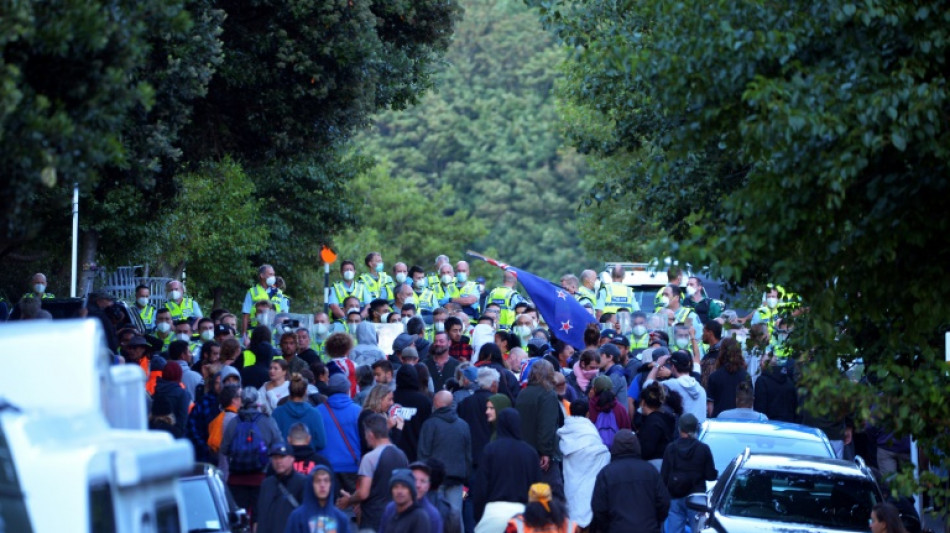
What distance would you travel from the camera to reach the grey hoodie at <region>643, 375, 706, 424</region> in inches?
655

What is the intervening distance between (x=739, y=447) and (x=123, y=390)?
9.73 meters

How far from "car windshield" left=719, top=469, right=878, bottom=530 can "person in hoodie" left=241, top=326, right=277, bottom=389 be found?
4.95 metres

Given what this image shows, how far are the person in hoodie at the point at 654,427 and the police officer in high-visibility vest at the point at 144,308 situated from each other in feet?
26.3

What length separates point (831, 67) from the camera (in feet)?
33.4

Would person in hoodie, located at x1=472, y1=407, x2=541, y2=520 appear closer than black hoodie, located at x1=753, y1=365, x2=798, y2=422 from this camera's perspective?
Yes

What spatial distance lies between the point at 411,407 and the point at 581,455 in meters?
1.68

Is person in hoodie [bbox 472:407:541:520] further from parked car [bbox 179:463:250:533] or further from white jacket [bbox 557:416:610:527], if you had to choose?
parked car [bbox 179:463:250:533]

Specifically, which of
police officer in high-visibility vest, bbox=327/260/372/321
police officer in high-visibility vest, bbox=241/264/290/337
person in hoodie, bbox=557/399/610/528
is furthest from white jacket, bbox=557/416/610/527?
police officer in high-visibility vest, bbox=327/260/372/321

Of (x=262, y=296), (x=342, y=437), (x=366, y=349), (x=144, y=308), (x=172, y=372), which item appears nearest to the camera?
(x=342, y=437)

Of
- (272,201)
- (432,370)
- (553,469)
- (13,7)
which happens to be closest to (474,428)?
(553,469)

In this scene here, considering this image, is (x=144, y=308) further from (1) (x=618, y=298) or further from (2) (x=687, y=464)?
(2) (x=687, y=464)

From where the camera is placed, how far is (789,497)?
44.0ft

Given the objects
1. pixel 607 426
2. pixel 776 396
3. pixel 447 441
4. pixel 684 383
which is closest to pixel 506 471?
pixel 447 441

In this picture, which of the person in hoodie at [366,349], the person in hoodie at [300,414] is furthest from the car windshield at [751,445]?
the person in hoodie at [300,414]
